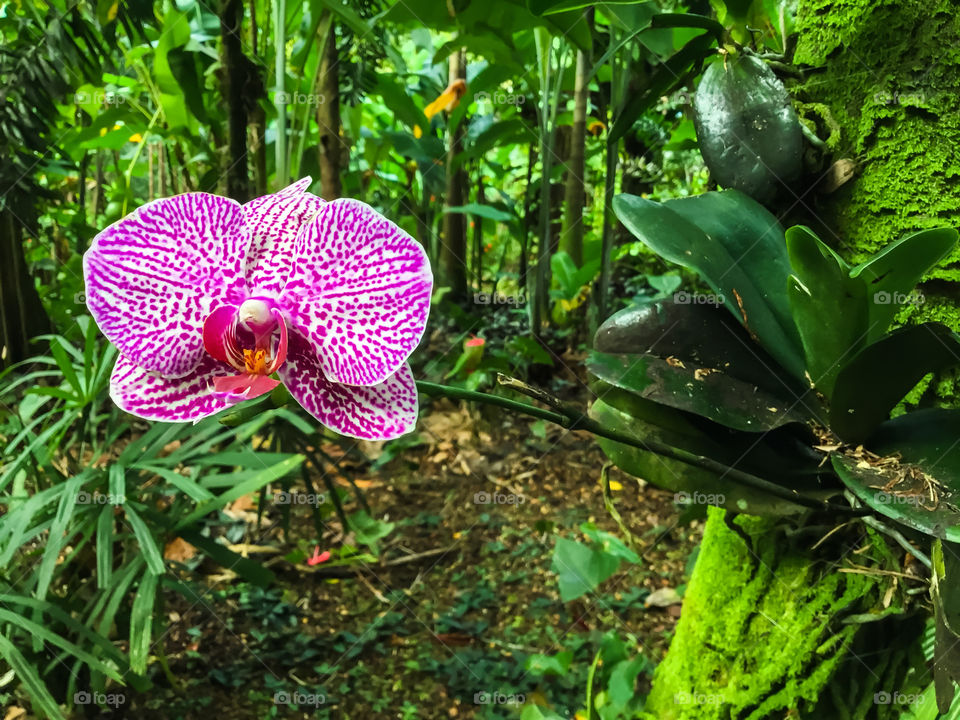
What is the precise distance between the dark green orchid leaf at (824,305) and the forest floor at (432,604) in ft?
2.94

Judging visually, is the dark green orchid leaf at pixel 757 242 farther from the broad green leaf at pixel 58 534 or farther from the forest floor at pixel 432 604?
the broad green leaf at pixel 58 534

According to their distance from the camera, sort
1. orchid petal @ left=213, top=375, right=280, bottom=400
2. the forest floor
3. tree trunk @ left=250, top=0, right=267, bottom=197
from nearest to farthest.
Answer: orchid petal @ left=213, top=375, right=280, bottom=400, the forest floor, tree trunk @ left=250, top=0, right=267, bottom=197

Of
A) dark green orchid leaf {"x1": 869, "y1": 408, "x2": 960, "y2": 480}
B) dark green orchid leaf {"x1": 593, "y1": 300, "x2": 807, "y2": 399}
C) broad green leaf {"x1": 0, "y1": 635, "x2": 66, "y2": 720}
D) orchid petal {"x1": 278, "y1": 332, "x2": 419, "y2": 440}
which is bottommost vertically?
broad green leaf {"x1": 0, "y1": 635, "x2": 66, "y2": 720}

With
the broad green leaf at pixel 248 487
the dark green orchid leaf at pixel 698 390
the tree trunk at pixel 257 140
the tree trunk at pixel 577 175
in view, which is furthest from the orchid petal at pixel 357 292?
the tree trunk at pixel 577 175

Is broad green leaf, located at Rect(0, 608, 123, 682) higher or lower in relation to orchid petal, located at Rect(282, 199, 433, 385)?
lower

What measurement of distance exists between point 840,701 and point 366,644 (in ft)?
3.39

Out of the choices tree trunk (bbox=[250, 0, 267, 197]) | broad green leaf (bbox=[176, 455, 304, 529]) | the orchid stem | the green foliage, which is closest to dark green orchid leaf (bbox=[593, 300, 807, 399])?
the orchid stem

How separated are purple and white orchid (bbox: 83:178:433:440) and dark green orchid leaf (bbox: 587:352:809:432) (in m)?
0.33

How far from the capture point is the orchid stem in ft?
1.19

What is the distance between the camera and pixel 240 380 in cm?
33

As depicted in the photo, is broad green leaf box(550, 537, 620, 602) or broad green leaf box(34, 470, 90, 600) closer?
broad green leaf box(34, 470, 90, 600)

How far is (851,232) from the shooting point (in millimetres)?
838

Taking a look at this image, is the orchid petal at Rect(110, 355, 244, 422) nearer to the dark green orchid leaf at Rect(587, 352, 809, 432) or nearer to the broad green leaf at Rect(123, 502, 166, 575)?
the dark green orchid leaf at Rect(587, 352, 809, 432)

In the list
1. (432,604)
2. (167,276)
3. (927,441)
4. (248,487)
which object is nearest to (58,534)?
(248,487)
